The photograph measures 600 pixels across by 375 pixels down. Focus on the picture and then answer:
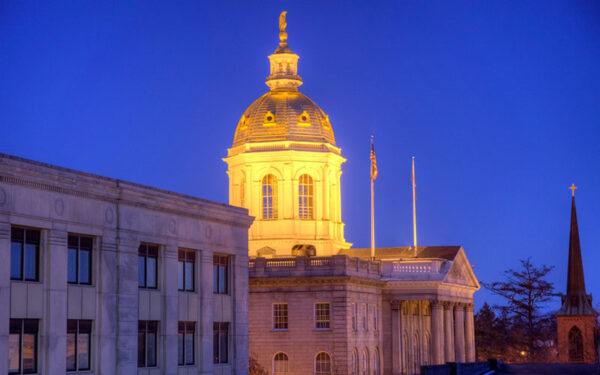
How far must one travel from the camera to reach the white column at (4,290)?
4050 centimetres

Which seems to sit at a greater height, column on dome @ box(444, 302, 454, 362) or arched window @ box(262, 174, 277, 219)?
arched window @ box(262, 174, 277, 219)

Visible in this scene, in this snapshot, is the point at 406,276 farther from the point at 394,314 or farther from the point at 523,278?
the point at 523,278

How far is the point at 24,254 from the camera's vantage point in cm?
4238

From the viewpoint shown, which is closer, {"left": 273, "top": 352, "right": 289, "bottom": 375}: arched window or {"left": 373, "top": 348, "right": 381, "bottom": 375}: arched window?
{"left": 273, "top": 352, "right": 289, "bottom": 375}: arched window

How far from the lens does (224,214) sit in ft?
182

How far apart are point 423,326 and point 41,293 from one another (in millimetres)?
55237

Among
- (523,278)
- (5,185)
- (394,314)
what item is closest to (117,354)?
(5,185)

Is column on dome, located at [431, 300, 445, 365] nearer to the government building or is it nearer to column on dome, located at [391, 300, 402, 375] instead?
the government building

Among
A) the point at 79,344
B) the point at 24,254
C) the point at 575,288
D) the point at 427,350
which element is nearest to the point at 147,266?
the point at 79,344

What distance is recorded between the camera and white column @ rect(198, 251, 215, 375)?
53.3 m

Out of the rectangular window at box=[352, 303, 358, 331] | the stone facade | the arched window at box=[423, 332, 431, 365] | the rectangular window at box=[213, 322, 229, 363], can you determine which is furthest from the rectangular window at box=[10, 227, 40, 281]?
the arched window at box=[423, 332, 431, 365]

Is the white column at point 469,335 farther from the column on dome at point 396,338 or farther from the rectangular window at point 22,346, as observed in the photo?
the rectangular window at point 22,346

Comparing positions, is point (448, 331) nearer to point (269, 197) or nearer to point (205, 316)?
point (269, 197)

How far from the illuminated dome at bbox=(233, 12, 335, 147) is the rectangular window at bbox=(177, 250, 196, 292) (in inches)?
1538
